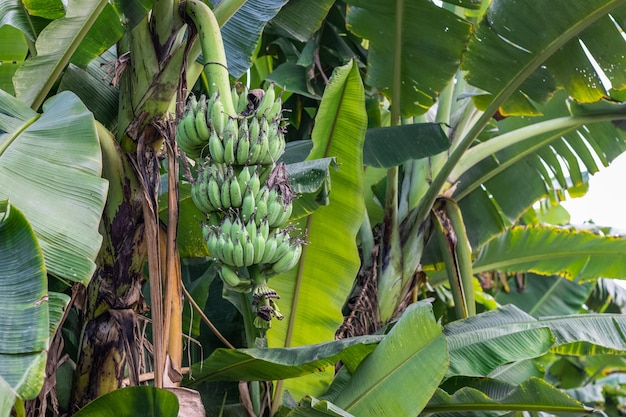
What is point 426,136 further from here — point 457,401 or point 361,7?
point 457,401

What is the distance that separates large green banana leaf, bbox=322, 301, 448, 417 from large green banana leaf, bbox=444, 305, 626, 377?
0.63 ft

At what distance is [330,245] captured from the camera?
2.04m

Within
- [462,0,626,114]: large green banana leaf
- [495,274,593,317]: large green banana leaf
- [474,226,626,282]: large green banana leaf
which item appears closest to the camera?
[462,0,626,114]: large green banana leaf

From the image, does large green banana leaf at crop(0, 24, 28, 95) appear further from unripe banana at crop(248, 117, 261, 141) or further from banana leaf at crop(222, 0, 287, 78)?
unripe banana at crop(248, 117, 261, 141)

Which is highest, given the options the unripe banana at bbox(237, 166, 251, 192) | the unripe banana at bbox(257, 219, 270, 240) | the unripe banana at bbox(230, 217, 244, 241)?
the unripe banana at bbox(237, 166, 251, 192)

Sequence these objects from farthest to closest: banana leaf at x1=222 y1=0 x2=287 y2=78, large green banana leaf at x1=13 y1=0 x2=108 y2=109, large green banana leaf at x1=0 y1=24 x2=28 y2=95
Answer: large green banana leaf at x1=0 y1=24 x2=28 y2=95
banana leaf at x1=222 y1=0 x2=287 y2=78
large green banana leaf at x1=13 y1=0 x2=108 y2=109

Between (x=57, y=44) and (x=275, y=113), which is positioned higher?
(x=275, y=113)

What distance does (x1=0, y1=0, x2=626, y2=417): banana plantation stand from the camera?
131cm

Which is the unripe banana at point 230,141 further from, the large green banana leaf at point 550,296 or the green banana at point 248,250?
the large green banana leaf at point 550,296

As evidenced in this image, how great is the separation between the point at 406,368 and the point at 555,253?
1.45m

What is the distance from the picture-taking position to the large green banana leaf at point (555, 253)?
292 centimetres

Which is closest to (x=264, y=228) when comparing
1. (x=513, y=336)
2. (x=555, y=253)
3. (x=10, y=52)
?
(x=513, y=336)

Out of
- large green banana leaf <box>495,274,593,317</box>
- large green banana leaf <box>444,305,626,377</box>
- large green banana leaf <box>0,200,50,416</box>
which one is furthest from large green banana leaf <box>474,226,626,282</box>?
large green banana leaf <box>0,200,50,416</box>

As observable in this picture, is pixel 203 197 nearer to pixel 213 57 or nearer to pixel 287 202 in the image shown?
pixel 287 202
